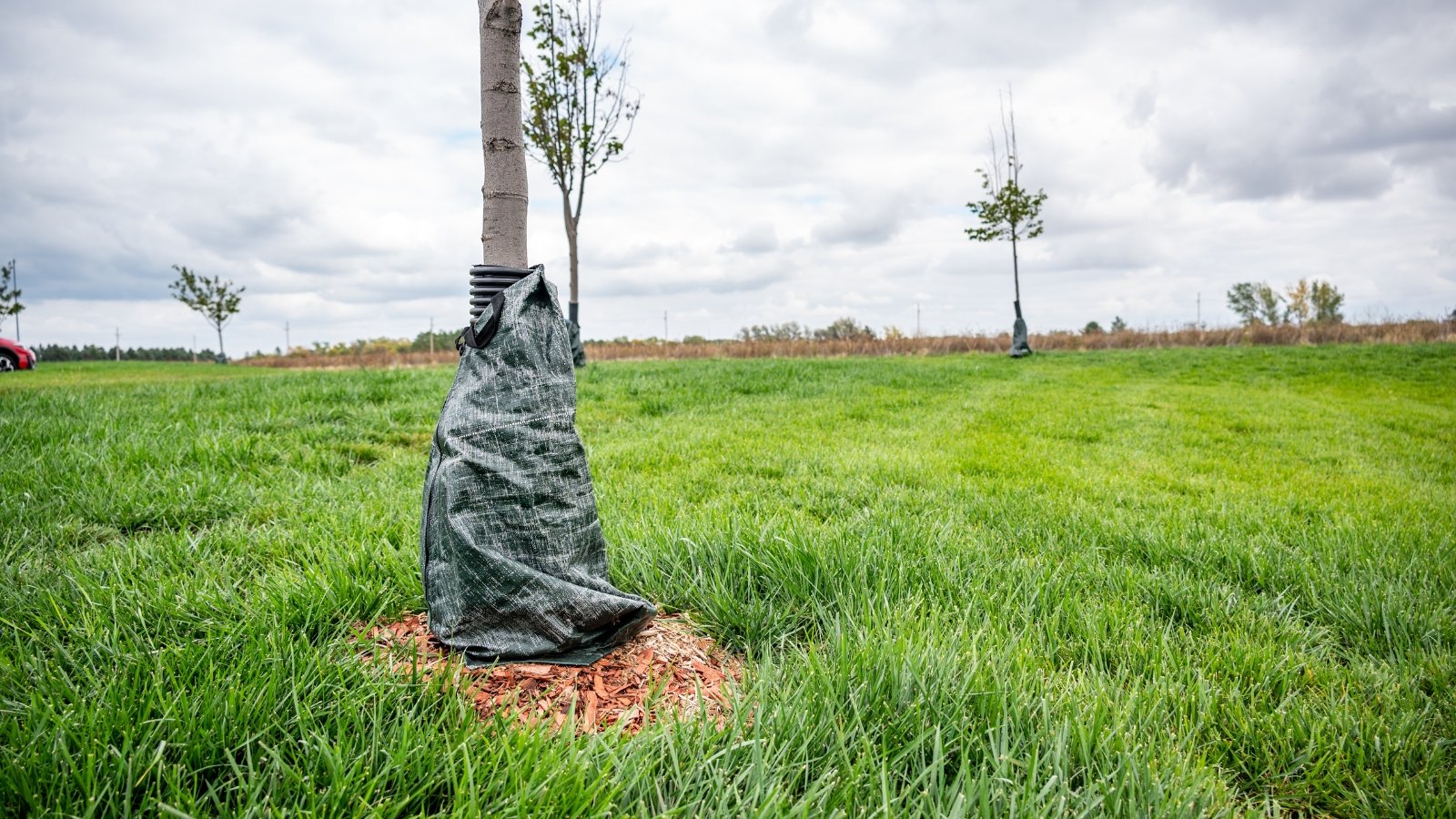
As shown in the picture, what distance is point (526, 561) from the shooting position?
6.52 ft

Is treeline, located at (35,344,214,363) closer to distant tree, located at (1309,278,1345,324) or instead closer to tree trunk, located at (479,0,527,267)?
tree trunk, located at (479,0,527,267)

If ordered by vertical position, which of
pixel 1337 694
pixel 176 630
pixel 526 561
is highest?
pixel 526 561

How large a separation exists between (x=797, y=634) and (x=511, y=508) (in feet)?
3.62

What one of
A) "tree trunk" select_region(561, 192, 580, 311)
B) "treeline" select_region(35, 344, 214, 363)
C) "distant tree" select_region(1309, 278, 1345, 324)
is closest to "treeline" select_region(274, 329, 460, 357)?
"treeline" select_region(35, 344, 214, 363)

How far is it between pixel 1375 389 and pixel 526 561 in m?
18.7

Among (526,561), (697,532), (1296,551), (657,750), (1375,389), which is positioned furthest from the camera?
(1375,389)

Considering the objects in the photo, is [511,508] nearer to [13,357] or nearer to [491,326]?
[491,326]

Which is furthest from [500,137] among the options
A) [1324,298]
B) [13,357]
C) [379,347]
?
[1324,298]

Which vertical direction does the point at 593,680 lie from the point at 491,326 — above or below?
below

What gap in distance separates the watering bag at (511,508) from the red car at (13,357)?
27052 mm

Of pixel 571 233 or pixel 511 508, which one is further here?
pixel 571 233

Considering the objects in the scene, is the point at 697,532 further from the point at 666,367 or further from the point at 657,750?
the point at 666,367

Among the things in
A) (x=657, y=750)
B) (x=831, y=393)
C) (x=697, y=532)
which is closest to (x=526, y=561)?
(x=657, y=750)

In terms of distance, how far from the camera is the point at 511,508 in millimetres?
1942
